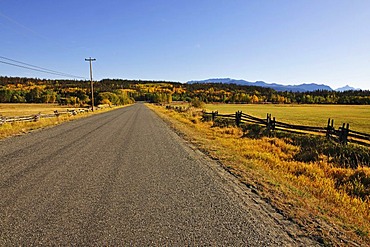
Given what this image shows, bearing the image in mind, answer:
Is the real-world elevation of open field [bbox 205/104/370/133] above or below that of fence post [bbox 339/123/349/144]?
below

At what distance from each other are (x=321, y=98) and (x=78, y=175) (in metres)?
162

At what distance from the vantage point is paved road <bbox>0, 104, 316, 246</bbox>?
11.6ft

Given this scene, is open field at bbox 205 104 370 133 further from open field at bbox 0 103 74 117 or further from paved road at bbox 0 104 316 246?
open field at bbox 0 103 74 117

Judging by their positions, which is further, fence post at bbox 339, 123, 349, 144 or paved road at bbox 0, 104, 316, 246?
fence post at bbox 339, 123, 349, 144

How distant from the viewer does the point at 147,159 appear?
28.6ft

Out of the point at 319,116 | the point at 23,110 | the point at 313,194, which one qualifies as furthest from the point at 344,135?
the point at 23,110

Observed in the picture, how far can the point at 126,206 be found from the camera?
4.63 metres

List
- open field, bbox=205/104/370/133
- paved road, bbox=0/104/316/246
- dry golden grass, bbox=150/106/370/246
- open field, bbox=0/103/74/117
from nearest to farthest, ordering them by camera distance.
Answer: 1. paved road, bbox=0/104/316/246
2. dry golden grass, bbox=150/106/370/246
3. open field, bbox=205/104/370/133
4. open field, bbox=0/103/74/117

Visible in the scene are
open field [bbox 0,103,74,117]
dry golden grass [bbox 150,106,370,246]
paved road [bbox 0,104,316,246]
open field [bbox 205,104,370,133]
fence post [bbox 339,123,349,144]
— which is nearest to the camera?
paved road [bbox 0,104,316,246]

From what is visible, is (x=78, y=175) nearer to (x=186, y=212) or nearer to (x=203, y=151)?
(x=186, y=212)

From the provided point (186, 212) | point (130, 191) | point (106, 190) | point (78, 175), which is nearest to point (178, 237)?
point (186, 212)

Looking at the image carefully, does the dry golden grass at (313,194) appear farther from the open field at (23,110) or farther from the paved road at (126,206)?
the open field at (23,110)

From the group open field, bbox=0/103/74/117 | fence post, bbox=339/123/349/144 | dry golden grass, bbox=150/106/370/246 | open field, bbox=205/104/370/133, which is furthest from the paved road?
open field, bbox=0/103/74/117

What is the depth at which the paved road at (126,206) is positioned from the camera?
353 centimetres
